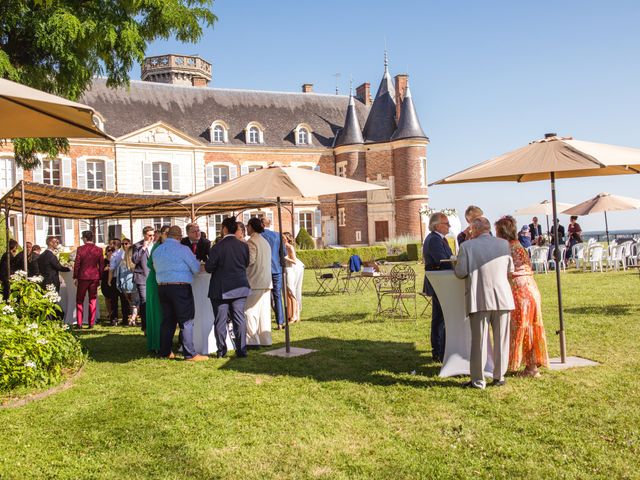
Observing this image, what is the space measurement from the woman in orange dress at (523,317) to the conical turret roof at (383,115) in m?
33.0

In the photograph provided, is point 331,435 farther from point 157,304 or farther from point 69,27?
point 69,27

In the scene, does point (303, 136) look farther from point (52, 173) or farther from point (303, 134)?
point (52, 173)

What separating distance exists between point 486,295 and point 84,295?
7.82 meters

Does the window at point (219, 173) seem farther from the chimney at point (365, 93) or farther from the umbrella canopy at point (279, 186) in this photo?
the umbrella canopy at point (279, 186)

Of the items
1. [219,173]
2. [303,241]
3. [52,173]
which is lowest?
[303,241]

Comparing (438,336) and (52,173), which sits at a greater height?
(52,173)

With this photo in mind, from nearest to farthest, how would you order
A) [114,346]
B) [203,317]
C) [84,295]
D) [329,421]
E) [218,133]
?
[329,421] < [203,317] < [114,346] < [84,295] < [218,133]

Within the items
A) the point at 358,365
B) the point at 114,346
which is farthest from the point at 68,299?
the point at 358,365

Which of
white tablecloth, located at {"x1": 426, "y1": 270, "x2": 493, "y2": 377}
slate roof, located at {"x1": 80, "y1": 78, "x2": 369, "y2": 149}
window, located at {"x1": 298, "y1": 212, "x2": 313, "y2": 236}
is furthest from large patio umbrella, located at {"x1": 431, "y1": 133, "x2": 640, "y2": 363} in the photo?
window, located at {"x1": 298, "y1": 212, "x2": 313, "y2": 236}

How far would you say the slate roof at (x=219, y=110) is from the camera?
34688 millimetres

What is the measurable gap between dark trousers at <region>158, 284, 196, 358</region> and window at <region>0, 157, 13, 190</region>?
2698 centimetres

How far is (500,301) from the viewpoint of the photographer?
5555 millimetres

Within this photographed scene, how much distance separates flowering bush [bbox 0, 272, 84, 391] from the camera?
5793 mm

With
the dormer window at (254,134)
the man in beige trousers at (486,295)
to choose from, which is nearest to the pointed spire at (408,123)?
the dormer window at (254,134)
